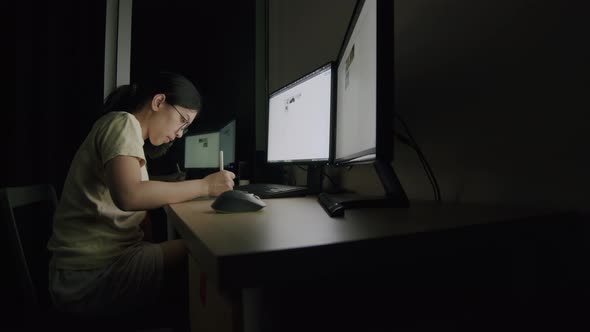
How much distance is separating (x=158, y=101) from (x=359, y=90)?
0.83 m

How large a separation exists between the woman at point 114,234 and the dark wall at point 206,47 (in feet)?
4.69

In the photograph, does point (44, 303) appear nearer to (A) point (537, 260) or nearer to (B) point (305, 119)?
(B) point (305, 119)

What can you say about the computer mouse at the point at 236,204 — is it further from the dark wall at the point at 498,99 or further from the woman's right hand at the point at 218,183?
the dark wall at the point at 498,99

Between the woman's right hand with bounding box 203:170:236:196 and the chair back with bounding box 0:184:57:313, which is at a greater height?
the woman's right hand with bounding box 203:170:236:196

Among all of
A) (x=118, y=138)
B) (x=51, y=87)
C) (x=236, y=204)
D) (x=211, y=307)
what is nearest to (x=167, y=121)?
(x=118, y=138)

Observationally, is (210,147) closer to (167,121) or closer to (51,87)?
(51,87)

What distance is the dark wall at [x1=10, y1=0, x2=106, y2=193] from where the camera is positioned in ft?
6.21

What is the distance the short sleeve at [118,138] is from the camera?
34.6 inches

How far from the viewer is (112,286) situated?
886 mm

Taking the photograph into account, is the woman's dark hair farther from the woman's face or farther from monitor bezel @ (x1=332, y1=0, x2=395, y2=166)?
monitor bezel @ (x1=332, y1=0, x2=395, y2=166)

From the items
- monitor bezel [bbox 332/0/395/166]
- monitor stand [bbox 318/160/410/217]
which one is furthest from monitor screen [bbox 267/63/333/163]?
monitor bezel [bbox 332/0/395/166]

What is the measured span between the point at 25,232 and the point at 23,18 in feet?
5.71

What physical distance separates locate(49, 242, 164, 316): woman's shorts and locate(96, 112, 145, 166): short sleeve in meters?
0.29

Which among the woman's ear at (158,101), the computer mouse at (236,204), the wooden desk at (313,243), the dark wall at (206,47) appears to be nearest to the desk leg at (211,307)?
the wooden desk at (313,243)
